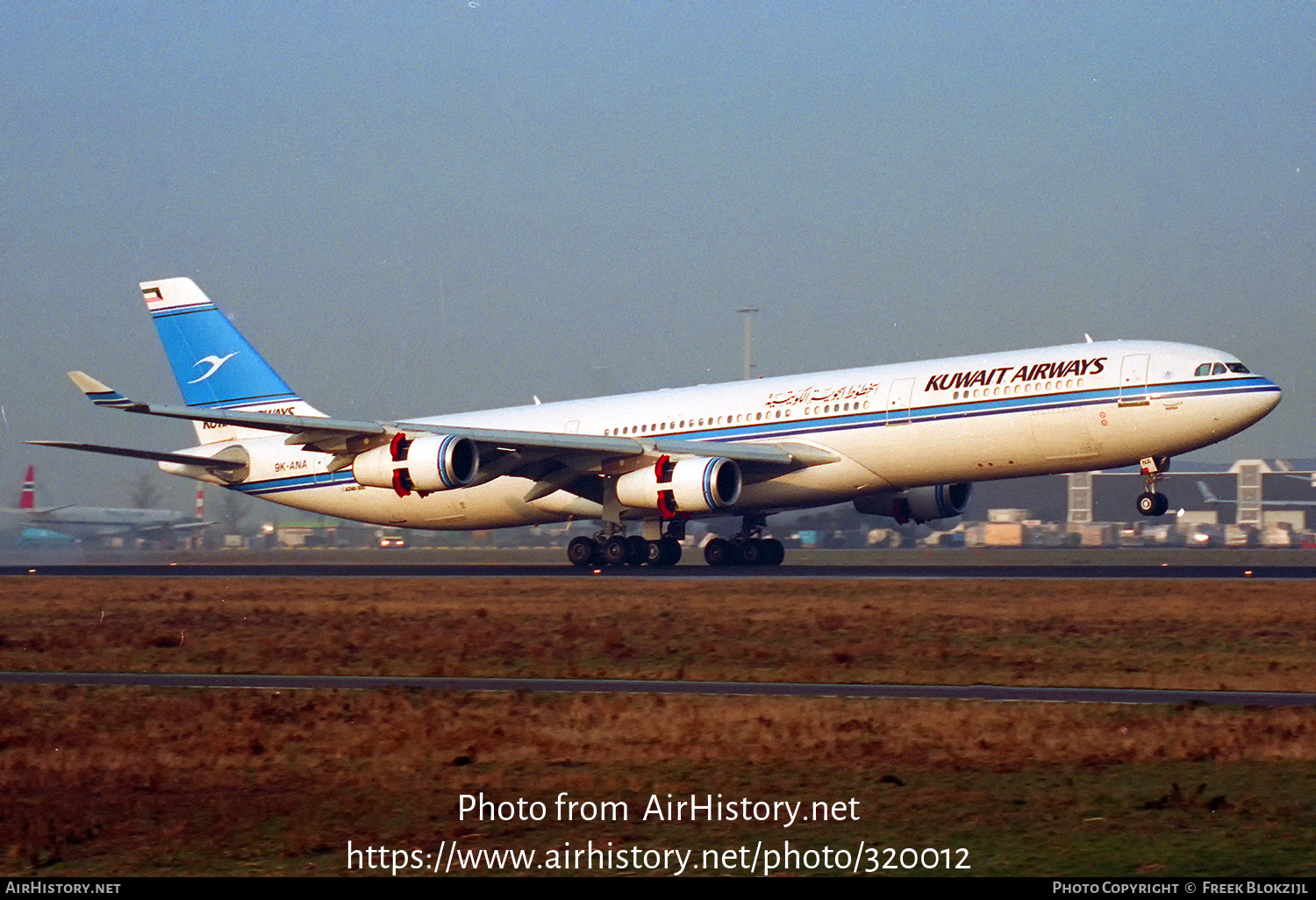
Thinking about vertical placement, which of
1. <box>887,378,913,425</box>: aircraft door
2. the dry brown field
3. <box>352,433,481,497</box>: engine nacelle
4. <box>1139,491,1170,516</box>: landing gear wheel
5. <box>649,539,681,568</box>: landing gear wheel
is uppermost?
<box>887,378,913,425</box>: aircraft door

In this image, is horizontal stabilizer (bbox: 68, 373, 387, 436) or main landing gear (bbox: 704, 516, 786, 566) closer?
horizontal stabilizer (bbox: 68, 373, 387, 436)

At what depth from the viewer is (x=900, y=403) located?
38.3 m

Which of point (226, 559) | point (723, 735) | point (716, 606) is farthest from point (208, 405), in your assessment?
point (723, 735)

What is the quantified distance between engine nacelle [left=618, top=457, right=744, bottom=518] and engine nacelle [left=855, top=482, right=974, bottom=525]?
17.5 ft

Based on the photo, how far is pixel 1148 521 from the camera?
270 ft

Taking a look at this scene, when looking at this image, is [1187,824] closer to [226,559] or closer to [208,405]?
[208,405]

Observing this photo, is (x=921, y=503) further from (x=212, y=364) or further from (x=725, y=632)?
(x=212, y=364)

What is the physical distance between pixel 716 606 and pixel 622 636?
5185mm

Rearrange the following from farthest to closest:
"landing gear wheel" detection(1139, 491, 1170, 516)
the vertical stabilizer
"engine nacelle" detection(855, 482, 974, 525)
Answer: the vertical stabilizer < "engine nacelle" detection(855, 482, 974, 525) < "landing gear wheel" detection(1139, 491, 1170, 516)

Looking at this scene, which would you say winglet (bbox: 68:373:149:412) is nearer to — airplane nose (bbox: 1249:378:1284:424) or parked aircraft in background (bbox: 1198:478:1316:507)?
airplane nose (bbox: 1249:378:1284:424)

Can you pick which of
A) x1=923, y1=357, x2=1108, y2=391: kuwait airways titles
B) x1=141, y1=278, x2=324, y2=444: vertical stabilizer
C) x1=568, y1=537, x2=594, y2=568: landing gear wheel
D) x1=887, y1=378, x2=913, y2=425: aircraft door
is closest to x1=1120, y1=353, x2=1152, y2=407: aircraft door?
x1=923, y1=357, x2=1108, y2=391: kuwait airways titles

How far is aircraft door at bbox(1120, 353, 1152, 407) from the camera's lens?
35750 millimetres

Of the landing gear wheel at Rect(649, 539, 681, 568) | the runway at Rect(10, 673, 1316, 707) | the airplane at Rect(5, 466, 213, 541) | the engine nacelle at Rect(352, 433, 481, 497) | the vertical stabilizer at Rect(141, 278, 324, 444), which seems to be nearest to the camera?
the runway at Rect(10, 673, 1316, 707)

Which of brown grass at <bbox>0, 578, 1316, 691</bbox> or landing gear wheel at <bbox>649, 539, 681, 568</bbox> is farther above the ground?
landing gear wheel at <bbox>649, 539, 681, 568</bbox>
